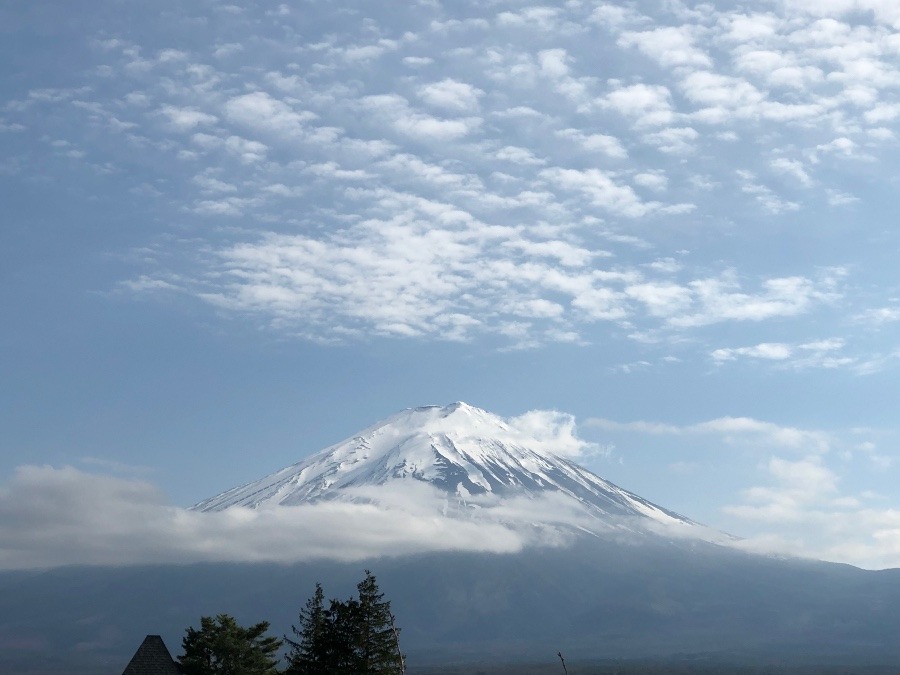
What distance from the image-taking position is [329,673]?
51.8 meters

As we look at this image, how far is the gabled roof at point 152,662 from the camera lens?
52.3 meters

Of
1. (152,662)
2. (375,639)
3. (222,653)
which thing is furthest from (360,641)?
(152,662)

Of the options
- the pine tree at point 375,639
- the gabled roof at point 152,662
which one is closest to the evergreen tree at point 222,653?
the gabled roof at point 152,662

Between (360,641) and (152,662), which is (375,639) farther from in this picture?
(152,662)

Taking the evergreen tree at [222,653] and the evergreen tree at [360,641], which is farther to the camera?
the evergreen tree at [222,653]

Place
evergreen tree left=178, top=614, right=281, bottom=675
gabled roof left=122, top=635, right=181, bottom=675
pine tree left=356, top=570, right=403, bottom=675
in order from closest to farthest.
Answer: pine tree left=356, top=570, right=403, bottom=675, gabled roof left=122, top=635, right=181, bottom=675, evergreen tree left=178, top=614, right=281, bottom=675

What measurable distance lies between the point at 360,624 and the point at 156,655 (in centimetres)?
1083

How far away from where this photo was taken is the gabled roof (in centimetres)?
5234

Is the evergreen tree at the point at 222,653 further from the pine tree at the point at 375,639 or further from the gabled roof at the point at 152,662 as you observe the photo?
the pine tree at the point at 375,639

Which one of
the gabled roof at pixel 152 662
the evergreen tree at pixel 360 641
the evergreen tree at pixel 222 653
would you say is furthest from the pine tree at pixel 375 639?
the gabled roof at pixel 152 662

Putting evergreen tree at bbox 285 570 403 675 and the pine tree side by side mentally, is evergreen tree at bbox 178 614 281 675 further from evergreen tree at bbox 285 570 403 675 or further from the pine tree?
the pine tree

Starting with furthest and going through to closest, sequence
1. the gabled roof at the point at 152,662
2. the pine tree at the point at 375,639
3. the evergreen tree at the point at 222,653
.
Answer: the evergreen tree at the point at 222,653 → the gabled roof at the point at 152,662 → the pine tree at the point at 375,639

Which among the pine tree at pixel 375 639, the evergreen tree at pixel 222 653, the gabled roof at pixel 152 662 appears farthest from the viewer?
the evergreen tree at pixel 222 653

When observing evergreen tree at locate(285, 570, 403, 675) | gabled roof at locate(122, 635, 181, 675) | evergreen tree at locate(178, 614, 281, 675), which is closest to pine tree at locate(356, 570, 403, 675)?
evergreen tree at locate(285, 570, 403, 675)
